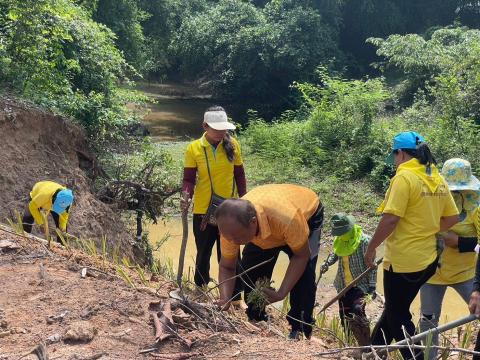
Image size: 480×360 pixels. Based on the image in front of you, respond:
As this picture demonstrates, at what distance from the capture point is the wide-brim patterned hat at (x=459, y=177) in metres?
4.01

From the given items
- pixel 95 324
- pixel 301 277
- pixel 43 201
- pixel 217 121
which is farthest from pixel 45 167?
pixel 95 324

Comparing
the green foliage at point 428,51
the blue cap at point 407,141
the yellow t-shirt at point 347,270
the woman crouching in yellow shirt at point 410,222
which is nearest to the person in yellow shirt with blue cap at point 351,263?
the yellow t-shirt at point 347,270

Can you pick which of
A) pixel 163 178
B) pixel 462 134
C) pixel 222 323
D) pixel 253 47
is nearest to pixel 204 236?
pixel 222 323

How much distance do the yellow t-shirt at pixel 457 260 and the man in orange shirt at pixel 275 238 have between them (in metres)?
0.83

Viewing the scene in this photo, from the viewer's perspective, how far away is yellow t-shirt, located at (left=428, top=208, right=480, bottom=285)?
13.2ft

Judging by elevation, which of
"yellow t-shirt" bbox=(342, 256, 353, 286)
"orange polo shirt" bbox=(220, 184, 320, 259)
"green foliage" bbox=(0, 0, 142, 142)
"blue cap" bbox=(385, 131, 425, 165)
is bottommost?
"yellow t-shirt" bbox=(342, 256, 353, 286)

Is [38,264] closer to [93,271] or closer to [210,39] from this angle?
[93,271]

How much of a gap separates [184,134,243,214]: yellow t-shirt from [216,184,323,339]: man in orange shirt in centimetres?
117

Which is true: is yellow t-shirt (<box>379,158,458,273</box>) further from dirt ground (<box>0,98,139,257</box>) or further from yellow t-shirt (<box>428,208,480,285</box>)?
dirt ground (<box>0,98,139,257</box>)

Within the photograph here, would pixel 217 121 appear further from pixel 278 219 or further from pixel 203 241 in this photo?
pixel 278 219

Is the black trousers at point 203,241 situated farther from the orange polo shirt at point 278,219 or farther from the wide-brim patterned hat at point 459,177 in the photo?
the wide-brim patterned hat at point 459,177

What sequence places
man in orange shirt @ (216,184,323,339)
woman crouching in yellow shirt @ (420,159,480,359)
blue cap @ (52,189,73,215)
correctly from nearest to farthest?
man in orange shirt @ (216,184,323,339), woman crouching in yellow shirt @ (420,159,480,359), blue cap @ (52,189,73,215)

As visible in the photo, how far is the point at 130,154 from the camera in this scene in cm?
876

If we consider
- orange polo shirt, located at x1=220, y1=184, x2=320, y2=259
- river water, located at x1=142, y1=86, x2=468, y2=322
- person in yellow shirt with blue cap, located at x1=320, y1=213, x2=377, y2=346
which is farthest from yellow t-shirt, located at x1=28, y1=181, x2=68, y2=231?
person in yellow shirt with blue cap, located at x1=320, y1=213, x2=377, y2=346
